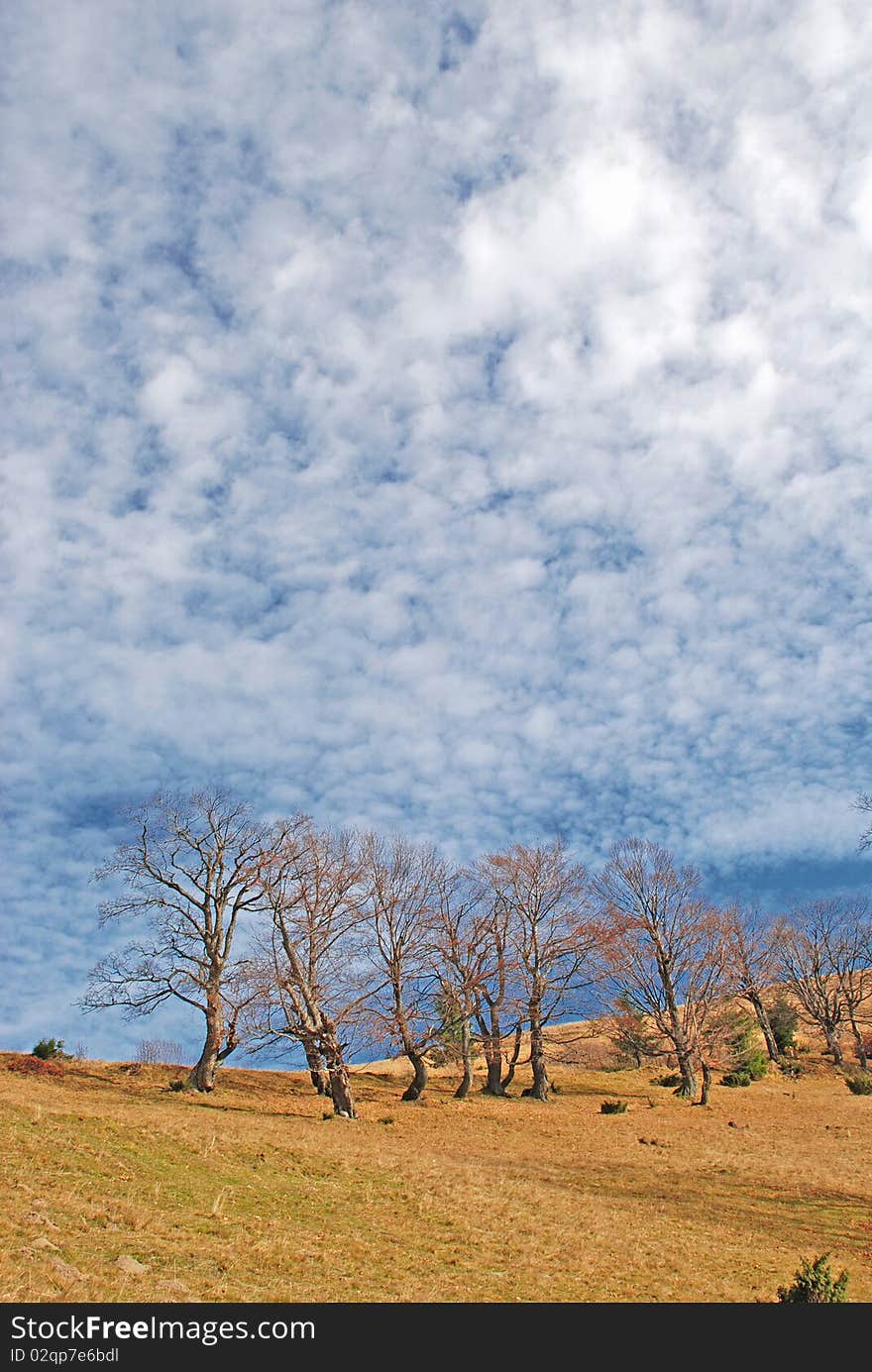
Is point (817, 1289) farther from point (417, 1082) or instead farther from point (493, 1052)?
point (493, 1052)

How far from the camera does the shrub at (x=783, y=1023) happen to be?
66500 millimetres

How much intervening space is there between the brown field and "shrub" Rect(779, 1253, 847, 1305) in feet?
4.02

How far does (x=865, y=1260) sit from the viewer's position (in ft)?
53.6

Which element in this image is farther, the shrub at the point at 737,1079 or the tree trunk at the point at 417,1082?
the shrub at the point at 737,1079

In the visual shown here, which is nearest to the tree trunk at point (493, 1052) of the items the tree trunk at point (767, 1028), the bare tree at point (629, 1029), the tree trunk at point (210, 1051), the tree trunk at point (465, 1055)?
the tree trunk at point (465, 1055)

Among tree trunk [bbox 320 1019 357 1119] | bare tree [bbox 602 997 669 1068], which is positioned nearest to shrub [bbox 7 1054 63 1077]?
tree trunk [bbox 320 1019 357 1119]

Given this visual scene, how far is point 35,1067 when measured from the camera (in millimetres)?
36000

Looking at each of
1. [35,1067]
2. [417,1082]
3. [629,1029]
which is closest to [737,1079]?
[629,1029]

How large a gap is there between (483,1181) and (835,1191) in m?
9.88

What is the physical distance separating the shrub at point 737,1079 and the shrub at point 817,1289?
4315cm

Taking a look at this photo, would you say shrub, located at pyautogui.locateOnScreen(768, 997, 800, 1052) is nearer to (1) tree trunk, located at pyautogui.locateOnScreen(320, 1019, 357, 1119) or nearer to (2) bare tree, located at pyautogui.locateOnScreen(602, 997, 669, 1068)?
(2) bare tree, located at pyautogui.locateOnScreen(602, 997, 669, 1068)

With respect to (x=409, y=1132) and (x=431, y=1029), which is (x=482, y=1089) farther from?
(x=409, y=1132)

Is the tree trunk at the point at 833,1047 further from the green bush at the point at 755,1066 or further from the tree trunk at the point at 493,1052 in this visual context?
the tree trunk at the point at 493,1052
